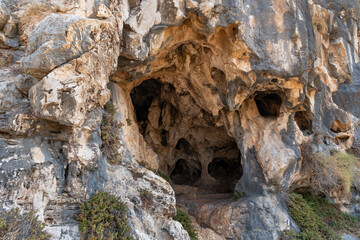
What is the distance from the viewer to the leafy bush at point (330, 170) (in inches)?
371

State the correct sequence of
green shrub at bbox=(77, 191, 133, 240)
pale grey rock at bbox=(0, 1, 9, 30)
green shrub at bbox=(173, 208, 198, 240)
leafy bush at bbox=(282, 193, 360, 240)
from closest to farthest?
green shrub at bbox=(77, 191, 133, 240) → pale grey rock at bbox=(0, 1, 9, 30) → green shrub at bbox=(173, 208, 198, 240) → leafy bush at bbox=(282, 193, 360, 240)

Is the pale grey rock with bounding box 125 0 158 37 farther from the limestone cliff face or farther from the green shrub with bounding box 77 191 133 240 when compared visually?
the green shrub with bounding box 77 191 133 240

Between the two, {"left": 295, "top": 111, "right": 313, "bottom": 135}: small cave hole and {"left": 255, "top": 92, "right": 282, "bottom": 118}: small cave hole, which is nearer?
{"left": 295, "top": 111, "right": 313, "bottom": 135}: small cave hole

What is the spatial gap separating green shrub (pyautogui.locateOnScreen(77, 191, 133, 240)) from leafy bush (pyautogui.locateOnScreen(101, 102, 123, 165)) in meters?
1.40

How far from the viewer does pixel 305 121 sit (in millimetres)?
11117

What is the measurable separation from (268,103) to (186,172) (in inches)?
330

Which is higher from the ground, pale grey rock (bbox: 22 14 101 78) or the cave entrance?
pale grey rock (bbox: 22 14 101 78)

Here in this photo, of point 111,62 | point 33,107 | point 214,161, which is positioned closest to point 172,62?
point 111,62

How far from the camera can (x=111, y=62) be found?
6.22m

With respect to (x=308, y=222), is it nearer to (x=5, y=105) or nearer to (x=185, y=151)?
(x=185, y=151)

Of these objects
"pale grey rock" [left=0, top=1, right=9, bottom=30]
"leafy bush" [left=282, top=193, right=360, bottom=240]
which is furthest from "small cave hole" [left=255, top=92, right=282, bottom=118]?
"pale grey rock" [left=0, top=1, right=9, bottom=30]

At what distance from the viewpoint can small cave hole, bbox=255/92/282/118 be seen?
10953 mm

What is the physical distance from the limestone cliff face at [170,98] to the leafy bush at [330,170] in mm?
461

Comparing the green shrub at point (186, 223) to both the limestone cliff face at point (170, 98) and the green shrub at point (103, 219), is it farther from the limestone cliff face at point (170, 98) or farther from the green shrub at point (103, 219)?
the green shrub at point (103, 219)
